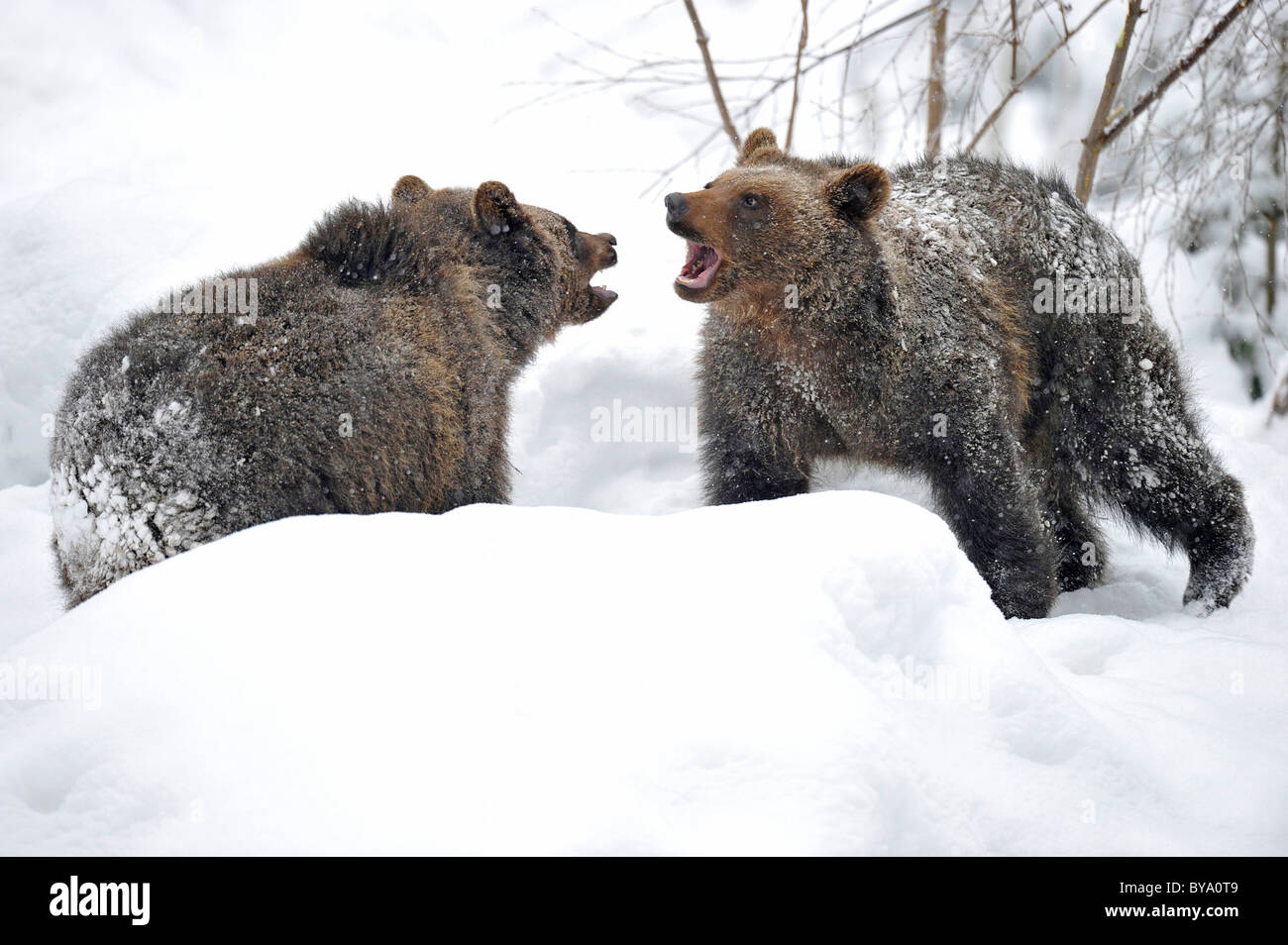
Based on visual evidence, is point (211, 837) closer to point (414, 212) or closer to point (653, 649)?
point (653, 649)

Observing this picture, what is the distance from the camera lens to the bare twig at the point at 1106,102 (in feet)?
18.9

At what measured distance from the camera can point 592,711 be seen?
7.51 feet

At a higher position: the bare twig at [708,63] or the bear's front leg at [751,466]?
the bare twig at [708,63]

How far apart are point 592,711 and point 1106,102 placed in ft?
17.7

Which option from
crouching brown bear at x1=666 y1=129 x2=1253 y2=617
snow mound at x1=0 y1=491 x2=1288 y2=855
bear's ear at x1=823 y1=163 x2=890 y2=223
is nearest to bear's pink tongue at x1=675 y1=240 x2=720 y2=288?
crouching brown bear at x1=666 y1=129 x2=1253 y2=617

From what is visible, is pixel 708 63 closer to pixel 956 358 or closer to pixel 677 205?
pixel 677 205

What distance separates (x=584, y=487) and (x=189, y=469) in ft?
9.03

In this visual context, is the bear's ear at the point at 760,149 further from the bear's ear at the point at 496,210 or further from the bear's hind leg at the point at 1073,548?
the bear's hind leg at the point at 1073,548

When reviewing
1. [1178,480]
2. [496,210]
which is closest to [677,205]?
[496,210]

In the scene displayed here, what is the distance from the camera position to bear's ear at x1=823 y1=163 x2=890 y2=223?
4191 millimetres

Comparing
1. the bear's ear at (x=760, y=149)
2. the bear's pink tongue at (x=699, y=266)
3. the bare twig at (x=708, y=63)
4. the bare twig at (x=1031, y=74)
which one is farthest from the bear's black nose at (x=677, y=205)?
the bare twig at (x=708, y=63)

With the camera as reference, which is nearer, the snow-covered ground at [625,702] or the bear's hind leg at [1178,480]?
the snow-covered ground at [625,702]

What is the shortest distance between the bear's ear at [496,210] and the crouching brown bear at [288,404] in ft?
0.83

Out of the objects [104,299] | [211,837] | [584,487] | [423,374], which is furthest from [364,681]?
[104,299]
